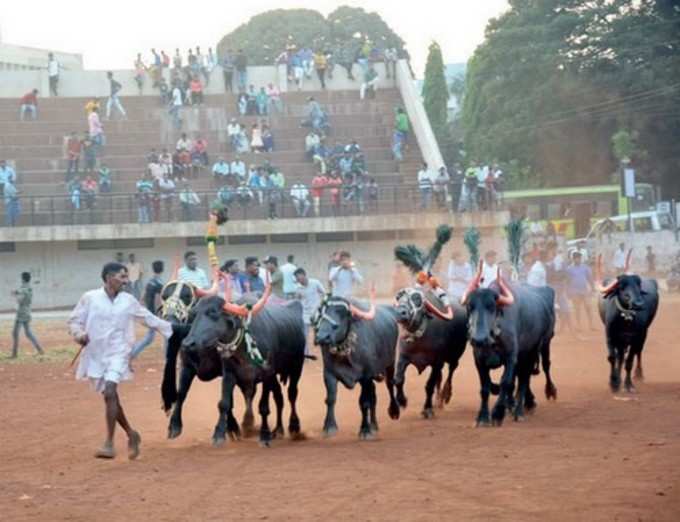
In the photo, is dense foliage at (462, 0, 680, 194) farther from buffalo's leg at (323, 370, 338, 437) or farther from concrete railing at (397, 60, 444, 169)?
buffalo's leg at (323, 370, 338, 437)

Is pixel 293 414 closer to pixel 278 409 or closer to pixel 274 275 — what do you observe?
pixel 278 409

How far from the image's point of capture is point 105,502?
Answer: 11.3 m

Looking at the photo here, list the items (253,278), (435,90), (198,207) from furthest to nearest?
(435,90)
(198,207)
(253,278)

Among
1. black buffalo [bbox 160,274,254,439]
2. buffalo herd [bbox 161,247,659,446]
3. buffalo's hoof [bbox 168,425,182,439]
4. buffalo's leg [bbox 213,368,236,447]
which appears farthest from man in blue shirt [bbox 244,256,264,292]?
buffalo's leg [bbox 213,368,236,447]

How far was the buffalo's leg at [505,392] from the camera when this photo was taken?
15.4m

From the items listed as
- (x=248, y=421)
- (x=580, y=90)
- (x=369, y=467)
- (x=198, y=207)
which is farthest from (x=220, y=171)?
(x=369, y=467)

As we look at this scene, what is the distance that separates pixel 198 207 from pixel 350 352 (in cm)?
2630

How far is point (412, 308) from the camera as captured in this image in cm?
1645

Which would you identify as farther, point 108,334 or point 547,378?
point 547,378

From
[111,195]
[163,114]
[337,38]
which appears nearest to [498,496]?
[111,195]

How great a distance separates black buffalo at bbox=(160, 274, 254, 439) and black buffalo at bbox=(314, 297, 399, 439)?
34.2 inches

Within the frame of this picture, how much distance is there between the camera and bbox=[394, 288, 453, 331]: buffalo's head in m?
16.4

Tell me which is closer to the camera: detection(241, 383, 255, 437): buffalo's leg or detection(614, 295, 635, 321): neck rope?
detection(241, 383, 255, 437): buffalo's leg

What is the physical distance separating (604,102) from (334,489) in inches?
2001
